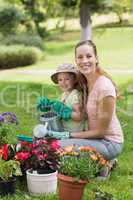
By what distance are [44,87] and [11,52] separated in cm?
777

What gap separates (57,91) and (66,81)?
18.3 feet

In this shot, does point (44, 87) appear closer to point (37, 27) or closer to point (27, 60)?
point (27, 60)

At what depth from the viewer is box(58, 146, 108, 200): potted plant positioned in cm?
417

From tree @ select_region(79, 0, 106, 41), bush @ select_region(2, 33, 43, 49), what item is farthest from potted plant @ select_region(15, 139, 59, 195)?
bush @ select_region(2, 33, 43, 49)

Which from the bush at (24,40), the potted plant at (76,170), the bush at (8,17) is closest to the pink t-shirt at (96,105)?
the potted plant at (76,170)

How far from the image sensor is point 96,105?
17.5 ft

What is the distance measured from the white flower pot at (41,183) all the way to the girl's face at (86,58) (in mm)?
1215

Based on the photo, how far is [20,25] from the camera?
2547cm

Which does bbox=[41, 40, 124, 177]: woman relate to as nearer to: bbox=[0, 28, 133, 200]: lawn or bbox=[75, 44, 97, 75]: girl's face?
bbox=[75, 44, 97, 75]: girl's face

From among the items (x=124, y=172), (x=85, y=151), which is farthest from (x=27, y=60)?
(x=85, y=151)

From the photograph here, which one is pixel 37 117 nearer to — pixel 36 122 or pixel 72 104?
pixel 36 122

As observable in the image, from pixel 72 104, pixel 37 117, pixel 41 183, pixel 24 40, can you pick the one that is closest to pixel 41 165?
pixel 41 183

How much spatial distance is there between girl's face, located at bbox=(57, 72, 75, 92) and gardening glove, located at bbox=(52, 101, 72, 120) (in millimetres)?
196

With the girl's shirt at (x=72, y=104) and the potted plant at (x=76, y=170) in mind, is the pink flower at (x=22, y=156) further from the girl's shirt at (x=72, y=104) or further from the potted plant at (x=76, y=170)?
the girl's shirt at (x=72, y=104)
